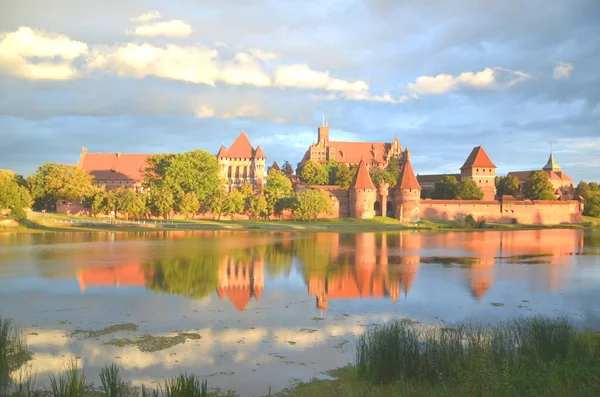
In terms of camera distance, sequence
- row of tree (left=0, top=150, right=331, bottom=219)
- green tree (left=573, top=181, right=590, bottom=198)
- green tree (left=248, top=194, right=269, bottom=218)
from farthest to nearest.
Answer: green tree (left=573, top=181, right=590, bottom=198) → green tree (left=248, top=194, right=269, bottom=218) → row of tree (left=0, top=150, right=331, bottom=219)

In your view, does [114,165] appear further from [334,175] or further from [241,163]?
[334,175]

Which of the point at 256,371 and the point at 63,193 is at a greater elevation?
the point at 63,193

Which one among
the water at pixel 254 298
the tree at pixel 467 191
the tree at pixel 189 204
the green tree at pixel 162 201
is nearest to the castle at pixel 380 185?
the tree at pixel 467 191

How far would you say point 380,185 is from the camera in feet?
204

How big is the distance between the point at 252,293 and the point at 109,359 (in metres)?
7.34

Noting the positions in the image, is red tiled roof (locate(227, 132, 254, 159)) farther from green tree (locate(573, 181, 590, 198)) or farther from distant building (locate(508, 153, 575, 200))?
green tree (locate(573, 181, 590, 198))

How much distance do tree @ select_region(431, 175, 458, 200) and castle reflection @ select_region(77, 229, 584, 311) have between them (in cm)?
3187

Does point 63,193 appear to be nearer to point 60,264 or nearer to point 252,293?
point 60,264

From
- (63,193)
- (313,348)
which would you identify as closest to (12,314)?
(313,348)

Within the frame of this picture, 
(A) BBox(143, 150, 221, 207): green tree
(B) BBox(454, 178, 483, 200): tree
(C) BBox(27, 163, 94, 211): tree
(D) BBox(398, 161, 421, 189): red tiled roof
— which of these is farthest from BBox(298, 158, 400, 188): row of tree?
Result: (C) BBox(27, 163, 94, 211): tree

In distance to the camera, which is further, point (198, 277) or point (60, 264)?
point (60, 264)

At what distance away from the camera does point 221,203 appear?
5691 cm

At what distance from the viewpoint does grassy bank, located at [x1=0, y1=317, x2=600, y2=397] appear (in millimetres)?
7539

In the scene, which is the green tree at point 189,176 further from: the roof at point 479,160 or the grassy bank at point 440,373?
the grassy bank at point 440,373
